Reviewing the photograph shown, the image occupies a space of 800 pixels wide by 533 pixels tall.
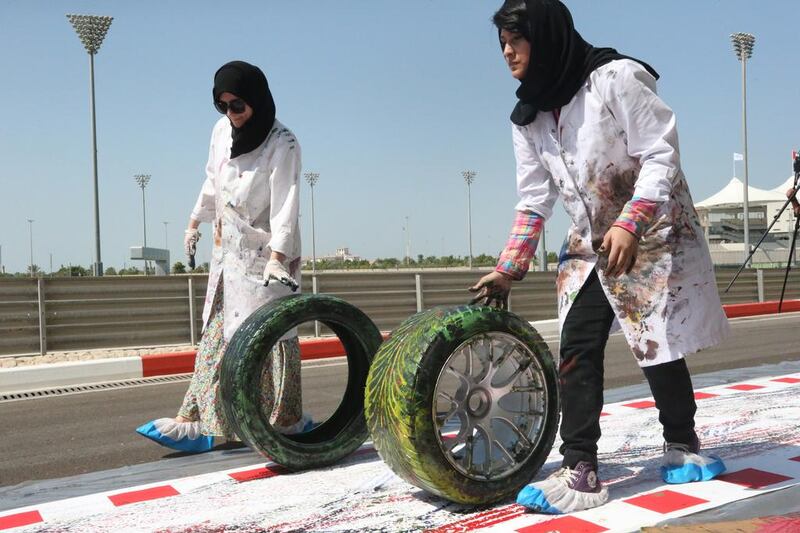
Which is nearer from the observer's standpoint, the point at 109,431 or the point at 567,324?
the point at 567,324

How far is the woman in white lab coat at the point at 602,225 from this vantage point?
2.87 meters

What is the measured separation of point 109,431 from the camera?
564 cm

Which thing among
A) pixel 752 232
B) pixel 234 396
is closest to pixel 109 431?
pixel 234 396

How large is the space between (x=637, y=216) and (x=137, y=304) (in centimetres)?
1065

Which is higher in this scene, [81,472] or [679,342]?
[679,342]

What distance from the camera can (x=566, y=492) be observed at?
9.44 ft

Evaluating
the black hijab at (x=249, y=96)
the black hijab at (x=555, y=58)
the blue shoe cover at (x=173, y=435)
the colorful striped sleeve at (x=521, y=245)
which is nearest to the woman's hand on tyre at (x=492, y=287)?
the colorful striped sleeve at (x=521, y=245)

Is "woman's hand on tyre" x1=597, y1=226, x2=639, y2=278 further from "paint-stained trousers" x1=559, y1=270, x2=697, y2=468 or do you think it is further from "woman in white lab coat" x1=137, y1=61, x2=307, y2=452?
"woman in white lab coat" x1=137, y1=61, x2=307, y2=452

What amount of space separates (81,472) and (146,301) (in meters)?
8.28

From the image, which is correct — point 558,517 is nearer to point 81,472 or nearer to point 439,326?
point 439,326

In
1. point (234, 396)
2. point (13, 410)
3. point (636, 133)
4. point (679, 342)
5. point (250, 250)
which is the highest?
point (636, 133)

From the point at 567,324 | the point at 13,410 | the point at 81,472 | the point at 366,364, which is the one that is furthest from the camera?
the point at 13,410

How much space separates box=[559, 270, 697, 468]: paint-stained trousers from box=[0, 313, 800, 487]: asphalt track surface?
1.75 m

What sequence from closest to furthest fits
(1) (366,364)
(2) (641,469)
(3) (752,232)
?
(2) (641,469)
(1) (366,364)
(3) (752,232)
